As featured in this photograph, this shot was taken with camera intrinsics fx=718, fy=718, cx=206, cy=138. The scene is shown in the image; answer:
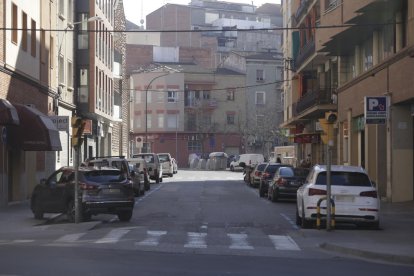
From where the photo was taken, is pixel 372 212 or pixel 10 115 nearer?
pixel 372 212

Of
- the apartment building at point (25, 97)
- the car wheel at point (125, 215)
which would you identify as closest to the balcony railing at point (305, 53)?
the apartment building at point (25, 97)

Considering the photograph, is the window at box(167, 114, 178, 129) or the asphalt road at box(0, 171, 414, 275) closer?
the asphalt road at box(0, 171, 414, 275)

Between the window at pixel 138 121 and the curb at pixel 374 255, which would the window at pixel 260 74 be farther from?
the curb at pixel 374 255

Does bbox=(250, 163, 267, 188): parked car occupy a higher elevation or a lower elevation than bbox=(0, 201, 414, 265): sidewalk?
higher

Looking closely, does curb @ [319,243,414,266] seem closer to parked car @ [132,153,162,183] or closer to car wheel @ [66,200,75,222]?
car wheel @ [66,200,75,222]

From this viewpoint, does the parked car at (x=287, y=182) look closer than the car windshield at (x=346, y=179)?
No

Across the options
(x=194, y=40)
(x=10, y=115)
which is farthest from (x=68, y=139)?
(x=194, y=40)

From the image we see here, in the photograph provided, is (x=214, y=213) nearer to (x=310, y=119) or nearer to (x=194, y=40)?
(x=310, y=119)

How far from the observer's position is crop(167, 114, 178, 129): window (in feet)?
310

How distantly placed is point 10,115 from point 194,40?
9282cm

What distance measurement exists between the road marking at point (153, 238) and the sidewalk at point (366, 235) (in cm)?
211

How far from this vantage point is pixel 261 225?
20172mm

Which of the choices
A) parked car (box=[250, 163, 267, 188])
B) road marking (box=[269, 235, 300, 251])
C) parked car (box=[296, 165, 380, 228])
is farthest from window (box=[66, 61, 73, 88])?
road marking (box=[269, 235, 300, 251])

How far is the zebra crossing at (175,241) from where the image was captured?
14.8 meters
